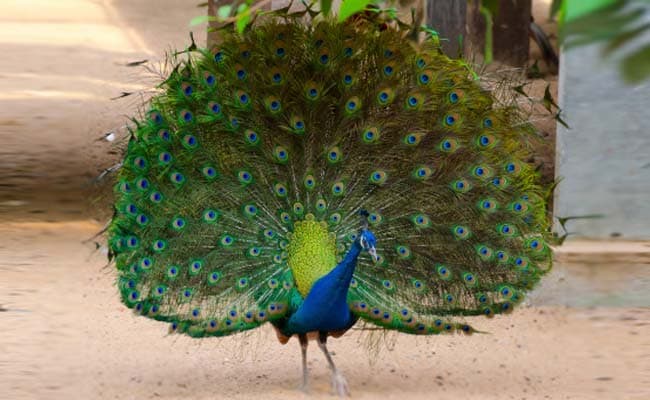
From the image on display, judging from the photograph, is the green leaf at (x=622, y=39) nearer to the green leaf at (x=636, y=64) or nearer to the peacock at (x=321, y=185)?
the green leaf at (x=636, y=64)

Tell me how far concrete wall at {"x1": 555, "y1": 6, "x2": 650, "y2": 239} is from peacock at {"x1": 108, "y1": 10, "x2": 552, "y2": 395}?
1732mm

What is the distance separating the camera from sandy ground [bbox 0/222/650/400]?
5816mm

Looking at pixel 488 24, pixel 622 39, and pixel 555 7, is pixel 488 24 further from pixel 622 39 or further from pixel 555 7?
pixel 622 39

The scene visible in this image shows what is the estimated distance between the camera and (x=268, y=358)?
21.4 ft

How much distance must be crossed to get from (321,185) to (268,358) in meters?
1.43

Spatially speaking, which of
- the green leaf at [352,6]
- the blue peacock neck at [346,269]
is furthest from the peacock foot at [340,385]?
the green leaf at [352,6]

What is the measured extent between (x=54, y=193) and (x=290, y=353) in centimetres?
396

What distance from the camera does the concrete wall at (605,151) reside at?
7293mm

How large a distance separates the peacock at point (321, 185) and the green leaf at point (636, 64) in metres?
4.28

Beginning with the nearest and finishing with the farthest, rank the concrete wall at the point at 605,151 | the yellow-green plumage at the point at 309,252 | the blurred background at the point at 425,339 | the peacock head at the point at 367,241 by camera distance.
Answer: the peacock head at the point at 367,241 → the yellow-green plumage at the point at 309,252 → the blurred background at the point at 425,339 → the concrete wall at the point at 605,151

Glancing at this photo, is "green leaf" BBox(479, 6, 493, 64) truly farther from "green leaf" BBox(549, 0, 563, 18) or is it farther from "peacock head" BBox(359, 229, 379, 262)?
"peacock head" BBox(359, 229, 379, 262)

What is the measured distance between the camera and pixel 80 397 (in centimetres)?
560

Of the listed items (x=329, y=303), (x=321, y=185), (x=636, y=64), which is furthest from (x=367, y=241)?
(x=636, y=64)

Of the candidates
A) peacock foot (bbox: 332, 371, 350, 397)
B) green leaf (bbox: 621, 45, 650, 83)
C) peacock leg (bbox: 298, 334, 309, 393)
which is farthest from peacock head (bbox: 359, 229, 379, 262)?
green leaf (bbox: 621, 45, 650, 83)
